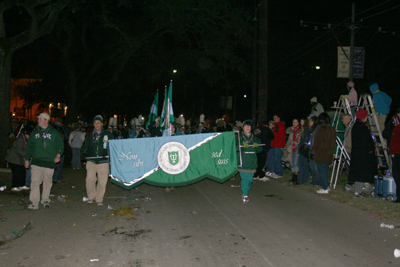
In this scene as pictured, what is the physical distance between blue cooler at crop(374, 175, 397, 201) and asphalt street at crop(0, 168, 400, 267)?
1.08 meters

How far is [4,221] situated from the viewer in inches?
293

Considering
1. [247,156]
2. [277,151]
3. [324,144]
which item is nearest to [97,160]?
[247,156]

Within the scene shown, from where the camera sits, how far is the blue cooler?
9.06m

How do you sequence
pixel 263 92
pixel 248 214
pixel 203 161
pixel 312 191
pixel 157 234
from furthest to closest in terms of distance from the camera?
pixel 263 92, pixel 312 191, pixel 203 161, pixel 248 214, pixel 157 234

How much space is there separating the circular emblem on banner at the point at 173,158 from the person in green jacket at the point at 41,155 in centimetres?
235

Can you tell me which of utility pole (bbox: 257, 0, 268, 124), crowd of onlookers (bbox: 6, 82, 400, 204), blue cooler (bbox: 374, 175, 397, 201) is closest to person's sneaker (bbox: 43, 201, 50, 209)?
crowd of onlookers (bbox: 6, 82, 400, 204)

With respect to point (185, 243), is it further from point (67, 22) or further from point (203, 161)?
point (67, 22)

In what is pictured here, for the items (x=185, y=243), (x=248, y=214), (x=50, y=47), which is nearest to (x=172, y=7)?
(x=50, y=47)

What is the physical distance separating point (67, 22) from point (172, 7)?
6182mm

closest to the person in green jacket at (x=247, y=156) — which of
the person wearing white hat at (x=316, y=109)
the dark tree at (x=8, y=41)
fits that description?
the person wearing white hat at (x=316, y=109)

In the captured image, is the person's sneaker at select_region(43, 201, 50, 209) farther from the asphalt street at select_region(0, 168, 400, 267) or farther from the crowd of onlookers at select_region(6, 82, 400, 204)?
the crowd of onlookers at select_region(6, 82, 400, 204)

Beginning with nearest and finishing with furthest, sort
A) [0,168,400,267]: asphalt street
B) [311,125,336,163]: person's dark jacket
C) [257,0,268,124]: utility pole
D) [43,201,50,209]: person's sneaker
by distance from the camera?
[0,168,400,267]: asphalt street
[43,201,50,209]: person's sneaker
[311,125,336,163]: person's dark jacket
[257,0,268,124]: utility pole

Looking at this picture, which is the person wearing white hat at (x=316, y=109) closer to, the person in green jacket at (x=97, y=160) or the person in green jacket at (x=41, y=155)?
the person in green jacket at (x=97, y=160)

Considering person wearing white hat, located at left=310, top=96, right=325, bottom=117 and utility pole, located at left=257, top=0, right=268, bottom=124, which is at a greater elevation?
utility pole, located at left=257, top=0, right=268, bottom=124
